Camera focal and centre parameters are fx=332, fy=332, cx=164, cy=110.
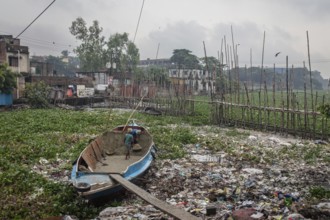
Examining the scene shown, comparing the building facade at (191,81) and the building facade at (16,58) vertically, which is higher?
the building facade at (16,58)

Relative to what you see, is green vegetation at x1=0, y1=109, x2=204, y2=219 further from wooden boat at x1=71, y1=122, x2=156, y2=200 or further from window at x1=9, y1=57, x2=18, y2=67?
window at x1=9, y1=57, x2=18, y2=67

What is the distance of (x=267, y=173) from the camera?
716 centimetres

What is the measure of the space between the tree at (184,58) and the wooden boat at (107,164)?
40.6 metres

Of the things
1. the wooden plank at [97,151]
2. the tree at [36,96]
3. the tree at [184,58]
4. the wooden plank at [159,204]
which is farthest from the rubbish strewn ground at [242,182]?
the tree at [184,58]

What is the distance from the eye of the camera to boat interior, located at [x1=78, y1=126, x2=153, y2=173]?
7.00 metres

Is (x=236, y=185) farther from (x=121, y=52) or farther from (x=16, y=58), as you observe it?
(x=121, y=52)

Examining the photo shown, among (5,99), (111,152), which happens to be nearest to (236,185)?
(111,152)

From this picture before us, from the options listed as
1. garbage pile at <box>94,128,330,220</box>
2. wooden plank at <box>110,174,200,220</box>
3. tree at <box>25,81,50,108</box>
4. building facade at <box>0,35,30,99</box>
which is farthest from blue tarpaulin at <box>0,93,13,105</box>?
wooden plank at <box>110,174,200,220</box>

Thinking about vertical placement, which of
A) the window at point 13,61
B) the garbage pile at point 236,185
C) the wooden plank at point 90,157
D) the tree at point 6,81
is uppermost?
the window at point 13,61

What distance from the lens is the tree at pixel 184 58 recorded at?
162 ft

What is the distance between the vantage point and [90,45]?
38594 mm

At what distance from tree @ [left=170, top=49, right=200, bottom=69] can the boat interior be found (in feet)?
133

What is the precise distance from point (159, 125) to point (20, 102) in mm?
12793

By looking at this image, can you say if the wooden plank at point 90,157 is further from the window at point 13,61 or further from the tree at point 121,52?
the tree at point 121,52
